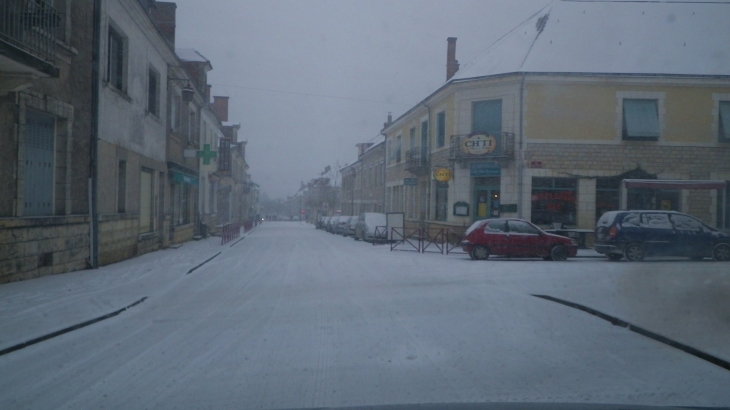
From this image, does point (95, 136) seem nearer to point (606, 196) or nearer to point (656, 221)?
point (656, 221)

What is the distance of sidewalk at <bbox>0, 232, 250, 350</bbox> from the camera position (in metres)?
8.02

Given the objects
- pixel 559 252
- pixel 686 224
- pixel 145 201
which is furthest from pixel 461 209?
pixel 145 201

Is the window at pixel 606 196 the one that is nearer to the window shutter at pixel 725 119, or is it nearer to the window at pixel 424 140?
the window shutter at pixel 725 119

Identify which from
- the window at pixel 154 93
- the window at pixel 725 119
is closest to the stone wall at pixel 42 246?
the window at pixel 154 93

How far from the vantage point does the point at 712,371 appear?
20.2ft

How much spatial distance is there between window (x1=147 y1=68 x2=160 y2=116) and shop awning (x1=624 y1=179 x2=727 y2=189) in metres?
17.4

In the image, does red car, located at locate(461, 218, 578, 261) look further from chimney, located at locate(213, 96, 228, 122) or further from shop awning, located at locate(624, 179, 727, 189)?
chimney, located at locate(213, 96, 228, 122)

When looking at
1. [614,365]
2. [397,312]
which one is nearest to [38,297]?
[397,312]

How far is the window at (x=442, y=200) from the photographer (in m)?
28.5

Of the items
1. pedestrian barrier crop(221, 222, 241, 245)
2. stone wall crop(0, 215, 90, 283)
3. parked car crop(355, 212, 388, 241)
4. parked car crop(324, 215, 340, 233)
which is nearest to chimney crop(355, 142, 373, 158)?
parked car crop(324, 215, 340, 233)

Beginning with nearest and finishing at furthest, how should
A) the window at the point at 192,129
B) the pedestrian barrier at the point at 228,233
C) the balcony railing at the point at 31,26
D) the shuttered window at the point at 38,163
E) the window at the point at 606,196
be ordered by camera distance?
the balcony railing at the point at 31,26 → the shuttered window at the point at 38,163 → the window at the point at 606,196 → the pedestrian barrier at the point at 228,233 → the window at the point at 192,129

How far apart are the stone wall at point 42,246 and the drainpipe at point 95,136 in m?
0.26

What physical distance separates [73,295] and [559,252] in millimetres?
14273

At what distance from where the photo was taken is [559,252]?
63.1 feet
